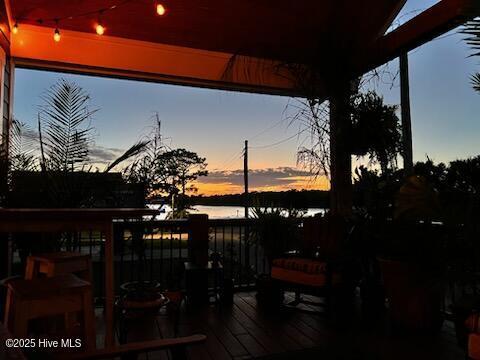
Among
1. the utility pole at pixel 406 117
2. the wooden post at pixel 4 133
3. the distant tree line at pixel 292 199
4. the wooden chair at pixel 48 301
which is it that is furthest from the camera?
the distant tree line at pixel 292 199

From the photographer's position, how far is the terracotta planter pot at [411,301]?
9.57ft

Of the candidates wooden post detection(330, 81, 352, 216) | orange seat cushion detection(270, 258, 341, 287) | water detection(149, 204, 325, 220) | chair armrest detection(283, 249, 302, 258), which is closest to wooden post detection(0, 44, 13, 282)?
water detection(149, 204, 325, 220)

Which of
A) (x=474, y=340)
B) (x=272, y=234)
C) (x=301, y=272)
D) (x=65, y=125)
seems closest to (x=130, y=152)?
(x=65, y=125)

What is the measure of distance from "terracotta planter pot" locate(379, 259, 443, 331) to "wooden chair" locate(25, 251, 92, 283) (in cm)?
238

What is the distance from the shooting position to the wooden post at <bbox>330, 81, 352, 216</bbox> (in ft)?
12.1

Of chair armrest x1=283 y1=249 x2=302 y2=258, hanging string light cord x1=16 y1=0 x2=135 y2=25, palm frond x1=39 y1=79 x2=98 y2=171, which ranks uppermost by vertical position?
hanging string light cord x1=16 y1=0 x2=135 y2=25

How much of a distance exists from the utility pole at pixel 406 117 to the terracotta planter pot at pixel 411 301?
125 centimetres

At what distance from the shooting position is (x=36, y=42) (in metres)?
3.82

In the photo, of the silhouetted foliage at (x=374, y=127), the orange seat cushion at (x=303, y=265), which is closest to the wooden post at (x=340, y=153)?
the silhouetted foliage at (x=374, y=127)

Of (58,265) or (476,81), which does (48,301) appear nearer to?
(58,265)

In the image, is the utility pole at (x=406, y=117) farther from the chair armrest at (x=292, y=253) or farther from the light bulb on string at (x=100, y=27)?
the light bulb on string at (x=100, y=27)

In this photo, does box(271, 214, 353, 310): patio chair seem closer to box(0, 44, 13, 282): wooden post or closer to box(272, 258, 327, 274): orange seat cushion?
box(272, 258, 327, 274): orange seat cushion

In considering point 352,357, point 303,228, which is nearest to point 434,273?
point 352,357

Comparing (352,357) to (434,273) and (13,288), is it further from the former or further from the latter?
(13,288)
